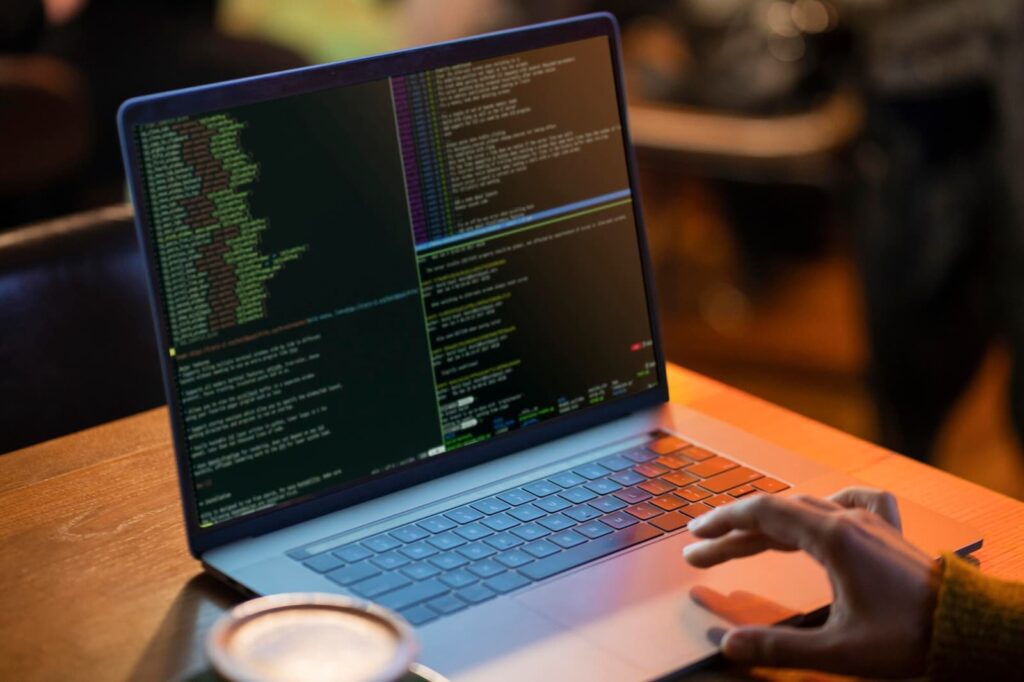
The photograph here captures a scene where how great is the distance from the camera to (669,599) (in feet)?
2.74

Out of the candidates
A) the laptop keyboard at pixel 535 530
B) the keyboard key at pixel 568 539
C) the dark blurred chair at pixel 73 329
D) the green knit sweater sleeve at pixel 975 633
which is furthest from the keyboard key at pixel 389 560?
the dark blurred chair at pixel 73 329

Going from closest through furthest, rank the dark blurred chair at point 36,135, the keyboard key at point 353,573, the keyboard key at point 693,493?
the keyboard key at point 353,573 < the keyboard key at point 693,493 < the dark blurred chair at point 36,135

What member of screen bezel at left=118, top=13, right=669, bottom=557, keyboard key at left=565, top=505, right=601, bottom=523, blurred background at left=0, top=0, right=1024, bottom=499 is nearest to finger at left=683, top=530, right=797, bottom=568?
keyboard key at left=565, top=505, right=601, bottom=523

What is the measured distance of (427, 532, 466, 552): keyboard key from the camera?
0.90 metres

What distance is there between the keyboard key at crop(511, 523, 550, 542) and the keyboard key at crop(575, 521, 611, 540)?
2 cm

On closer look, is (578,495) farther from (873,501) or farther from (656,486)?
(873,501)

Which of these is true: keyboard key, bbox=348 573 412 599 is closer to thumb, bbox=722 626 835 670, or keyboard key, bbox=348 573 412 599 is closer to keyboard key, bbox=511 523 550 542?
keyboard key, bbox=511 523 550 542

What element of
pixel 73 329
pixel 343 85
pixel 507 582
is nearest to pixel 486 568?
pixel 507 582

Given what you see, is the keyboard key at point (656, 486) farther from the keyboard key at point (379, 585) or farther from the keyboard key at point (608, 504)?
the keyboard key at point (379, 585)

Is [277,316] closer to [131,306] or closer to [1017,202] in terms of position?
[131,306]

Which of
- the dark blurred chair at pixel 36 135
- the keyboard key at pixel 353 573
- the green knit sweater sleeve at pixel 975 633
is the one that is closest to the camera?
the green knit sweater sleeve at pixel 975 633

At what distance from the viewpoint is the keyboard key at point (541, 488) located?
3.18ft

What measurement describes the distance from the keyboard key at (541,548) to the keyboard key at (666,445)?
16cm

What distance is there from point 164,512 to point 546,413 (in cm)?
29
